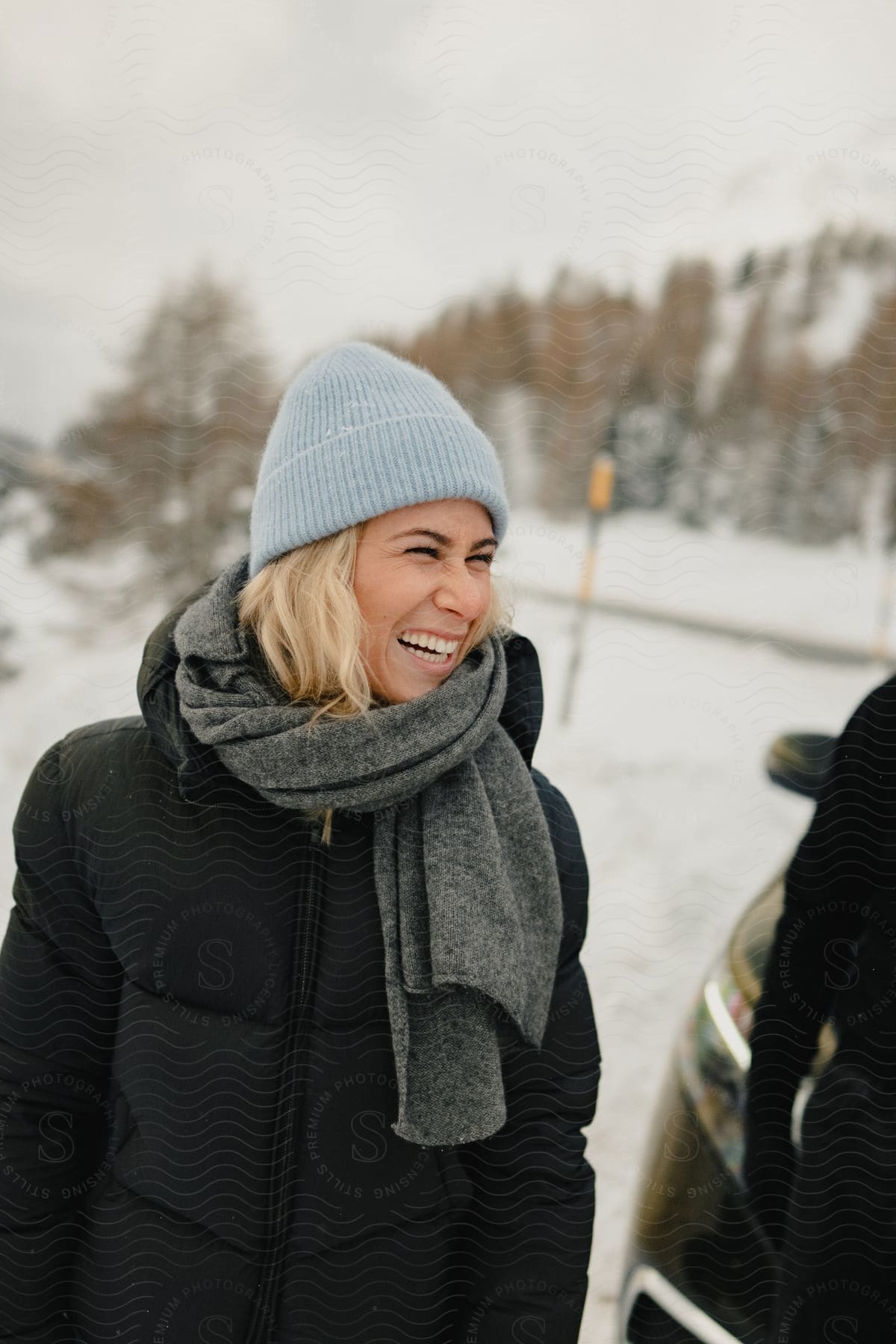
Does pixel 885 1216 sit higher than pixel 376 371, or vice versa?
pixel 376 371

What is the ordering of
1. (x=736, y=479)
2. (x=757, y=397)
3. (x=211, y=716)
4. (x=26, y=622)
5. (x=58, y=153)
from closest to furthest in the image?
(x=211, y=716) < (x=58, y=153) < (x=26, y=622) < (x=736, y=479) < (x=757, y=397)

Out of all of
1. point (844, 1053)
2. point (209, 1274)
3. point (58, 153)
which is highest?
point (58, 153)

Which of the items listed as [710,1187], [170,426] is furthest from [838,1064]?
[170,426]

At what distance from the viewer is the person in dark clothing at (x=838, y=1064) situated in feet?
3.69

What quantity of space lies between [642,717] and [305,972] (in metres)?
1.54

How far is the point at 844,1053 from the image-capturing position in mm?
1165

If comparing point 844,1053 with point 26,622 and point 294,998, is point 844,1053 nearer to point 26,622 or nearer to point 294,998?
point 294,998

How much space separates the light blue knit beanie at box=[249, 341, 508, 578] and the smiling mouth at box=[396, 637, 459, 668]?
0.14 m

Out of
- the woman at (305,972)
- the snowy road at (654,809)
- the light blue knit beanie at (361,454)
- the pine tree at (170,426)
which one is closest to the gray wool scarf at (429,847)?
the woman at (305,972)

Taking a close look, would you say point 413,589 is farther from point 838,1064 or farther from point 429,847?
point 838,1064

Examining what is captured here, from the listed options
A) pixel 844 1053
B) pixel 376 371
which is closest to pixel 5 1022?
pixel 376 371

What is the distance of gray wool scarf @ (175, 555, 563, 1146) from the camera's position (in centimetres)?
88

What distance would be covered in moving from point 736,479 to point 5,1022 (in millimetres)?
1739

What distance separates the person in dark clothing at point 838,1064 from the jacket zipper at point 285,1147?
69cm
